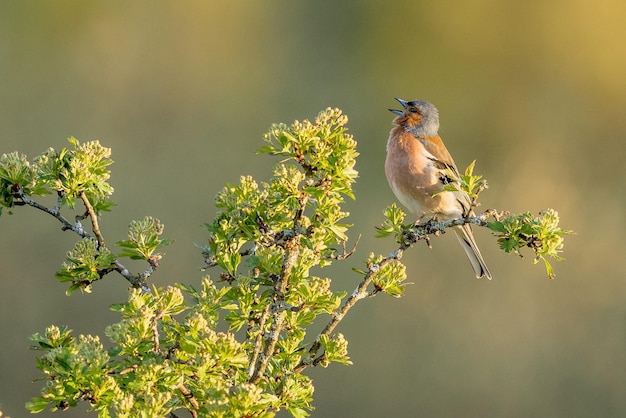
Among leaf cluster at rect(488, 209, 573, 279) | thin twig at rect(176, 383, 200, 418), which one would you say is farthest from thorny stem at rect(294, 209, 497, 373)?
thin twig at rect(176, 383, 200, 418)

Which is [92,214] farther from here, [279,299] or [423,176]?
[423,176]

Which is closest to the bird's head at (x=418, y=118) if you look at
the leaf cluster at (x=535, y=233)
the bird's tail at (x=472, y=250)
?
the bird's tail at (x=472, y=250)

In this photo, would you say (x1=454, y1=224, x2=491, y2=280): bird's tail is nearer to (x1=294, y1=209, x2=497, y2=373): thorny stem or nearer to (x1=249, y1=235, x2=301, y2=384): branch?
(x1=294, y1=209, x2=497, y2=373): thorny stem

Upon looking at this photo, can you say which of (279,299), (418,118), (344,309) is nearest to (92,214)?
(279,299)

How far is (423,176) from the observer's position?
18.1 feet

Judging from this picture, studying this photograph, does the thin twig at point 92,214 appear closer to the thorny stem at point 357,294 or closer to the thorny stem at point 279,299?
the thorny stem at point 279,299

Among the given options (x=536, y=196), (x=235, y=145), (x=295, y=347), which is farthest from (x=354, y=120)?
(x=295, y=347)

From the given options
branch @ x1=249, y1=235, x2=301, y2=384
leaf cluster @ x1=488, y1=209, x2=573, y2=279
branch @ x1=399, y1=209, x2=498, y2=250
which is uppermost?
branch @ x1=399, y1=209, x2=498, y2=250

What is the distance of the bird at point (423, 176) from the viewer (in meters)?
5.45

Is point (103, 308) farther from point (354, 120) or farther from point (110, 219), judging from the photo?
point (354, 120)

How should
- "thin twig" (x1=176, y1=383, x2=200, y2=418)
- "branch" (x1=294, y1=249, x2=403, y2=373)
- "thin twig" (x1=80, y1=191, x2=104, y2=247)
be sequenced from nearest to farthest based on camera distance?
"thin twig" (x1=176, y1=383, x2=200, y2=418) < "thin twig" (x1=80, y1=191, x2=104, y2=247) < "branch" (x1=294, y1=249, x2=403, y2=373)

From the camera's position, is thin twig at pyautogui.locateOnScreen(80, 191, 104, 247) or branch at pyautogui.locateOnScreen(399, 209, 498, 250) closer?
thin twig at pyautogui.locateOnScreen(80, 191, 104, 247)

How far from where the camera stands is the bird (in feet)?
17.9

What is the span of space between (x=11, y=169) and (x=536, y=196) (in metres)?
8.53
